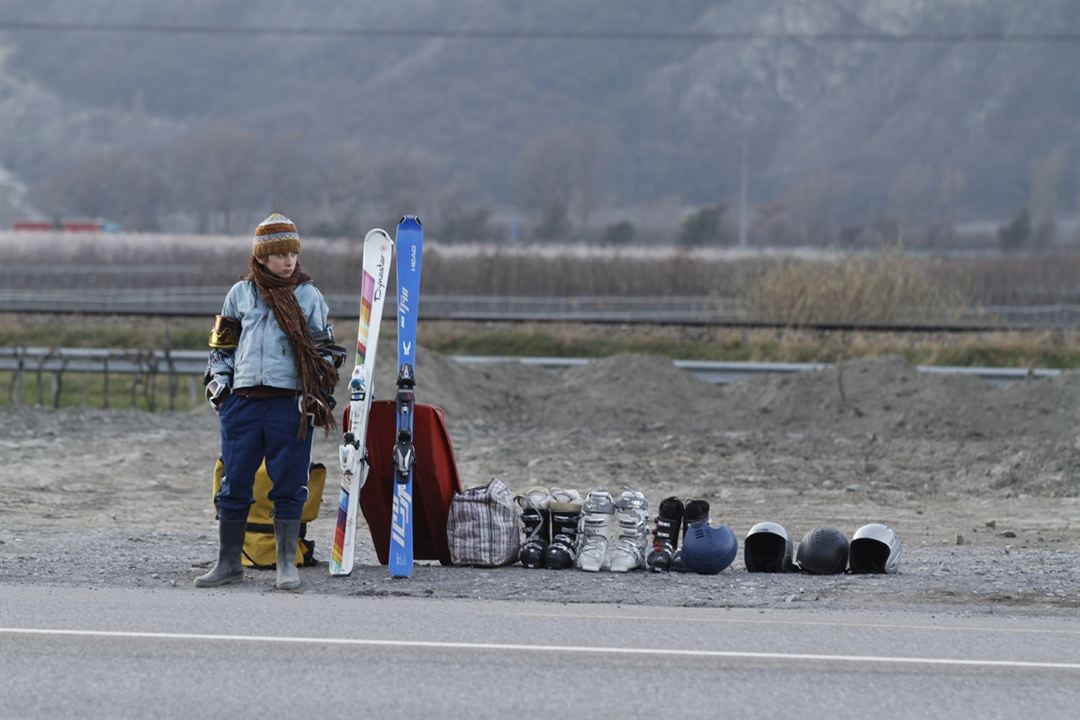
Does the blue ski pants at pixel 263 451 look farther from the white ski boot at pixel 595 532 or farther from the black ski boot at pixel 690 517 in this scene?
the black ski boot at pixel 690 517

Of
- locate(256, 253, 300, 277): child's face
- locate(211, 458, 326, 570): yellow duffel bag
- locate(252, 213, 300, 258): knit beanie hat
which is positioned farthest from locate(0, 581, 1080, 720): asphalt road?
locate(252, 213, 300, 258): knit beanie hat

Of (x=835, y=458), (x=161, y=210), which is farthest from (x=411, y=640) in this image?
(x=161, y=210)

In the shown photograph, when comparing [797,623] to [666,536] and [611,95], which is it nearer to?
[666,536]

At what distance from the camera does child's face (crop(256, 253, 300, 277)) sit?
7977mm

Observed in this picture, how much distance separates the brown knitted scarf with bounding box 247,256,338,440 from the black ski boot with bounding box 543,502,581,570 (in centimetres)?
170

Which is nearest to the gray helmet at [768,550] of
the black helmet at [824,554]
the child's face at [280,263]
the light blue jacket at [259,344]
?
the black helmet at [824,554]

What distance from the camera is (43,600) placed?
304 inches

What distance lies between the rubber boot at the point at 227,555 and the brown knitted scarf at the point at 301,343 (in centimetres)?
67

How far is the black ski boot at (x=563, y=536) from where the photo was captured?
906cm

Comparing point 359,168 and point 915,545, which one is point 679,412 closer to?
point 915,545

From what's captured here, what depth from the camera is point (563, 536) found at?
361 inches

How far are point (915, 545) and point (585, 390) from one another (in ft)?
29.7

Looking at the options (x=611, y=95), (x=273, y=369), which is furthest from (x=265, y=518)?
(x=611, y=95)

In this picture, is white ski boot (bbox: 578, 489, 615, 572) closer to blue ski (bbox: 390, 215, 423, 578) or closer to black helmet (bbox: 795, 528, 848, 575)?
blue ski (bbox: 390, 215, 423, 578)
